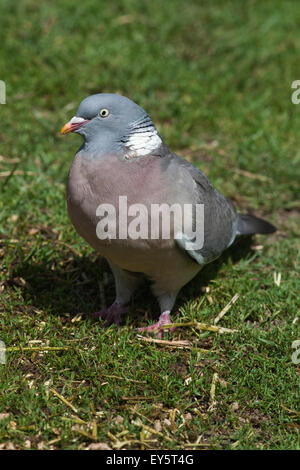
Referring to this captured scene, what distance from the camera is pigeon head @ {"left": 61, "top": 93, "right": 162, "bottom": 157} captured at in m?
3.46

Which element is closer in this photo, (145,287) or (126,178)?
(126,178)

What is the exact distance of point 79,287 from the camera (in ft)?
13.9

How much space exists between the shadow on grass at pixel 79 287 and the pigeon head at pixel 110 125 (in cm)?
113

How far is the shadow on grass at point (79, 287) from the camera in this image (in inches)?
159

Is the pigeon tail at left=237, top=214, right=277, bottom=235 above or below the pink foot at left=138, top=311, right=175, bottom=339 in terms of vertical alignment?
above

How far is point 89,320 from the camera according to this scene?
384cm

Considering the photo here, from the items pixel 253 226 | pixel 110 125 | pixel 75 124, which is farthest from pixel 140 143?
pixel 253 226

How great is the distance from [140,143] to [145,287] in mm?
1251

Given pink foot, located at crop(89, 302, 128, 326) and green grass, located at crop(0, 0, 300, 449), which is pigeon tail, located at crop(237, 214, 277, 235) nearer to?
green grass, located at crop(0, 0, 300, 449)

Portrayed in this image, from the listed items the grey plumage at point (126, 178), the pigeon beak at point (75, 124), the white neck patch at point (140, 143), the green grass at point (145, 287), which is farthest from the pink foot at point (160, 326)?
the pigeon beak at point (75, 124)

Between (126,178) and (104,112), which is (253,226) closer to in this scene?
(126,178)

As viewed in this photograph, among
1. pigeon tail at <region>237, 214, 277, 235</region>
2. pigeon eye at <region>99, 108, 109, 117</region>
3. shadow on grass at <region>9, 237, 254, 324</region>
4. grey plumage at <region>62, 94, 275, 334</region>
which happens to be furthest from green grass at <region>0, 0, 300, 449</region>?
pigeon eye at <region>99, 108, 109, 117</region>
